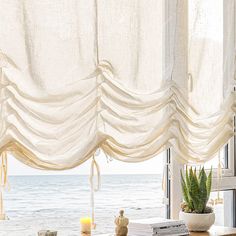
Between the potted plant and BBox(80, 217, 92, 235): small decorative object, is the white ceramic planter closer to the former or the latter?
the potted plant

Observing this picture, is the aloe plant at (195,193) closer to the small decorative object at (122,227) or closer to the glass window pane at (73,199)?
the glass window pane at (73,199)

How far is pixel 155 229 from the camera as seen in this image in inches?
105

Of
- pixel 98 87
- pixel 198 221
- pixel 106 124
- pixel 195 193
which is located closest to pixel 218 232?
pixel 198 221

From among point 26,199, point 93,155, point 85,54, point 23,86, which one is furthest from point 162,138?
point 26,199

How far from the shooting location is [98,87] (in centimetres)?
261

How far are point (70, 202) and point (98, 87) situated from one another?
1.15 m

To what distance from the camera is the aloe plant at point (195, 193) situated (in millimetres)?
2951

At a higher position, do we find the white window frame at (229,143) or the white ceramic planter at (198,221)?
the white window frame at (229,143)

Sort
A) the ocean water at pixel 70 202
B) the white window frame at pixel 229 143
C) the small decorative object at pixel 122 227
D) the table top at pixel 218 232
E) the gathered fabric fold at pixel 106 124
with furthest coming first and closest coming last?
the ocean water at pixel 70 202 → the white window frame at pixel 229 143 → the table top at pixel 218 232 → the small decorative object at pixel 122 227 → the gathered fabric fold at pixel 106 124

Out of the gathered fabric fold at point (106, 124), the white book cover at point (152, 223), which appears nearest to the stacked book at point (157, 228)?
the white book cover at point (152, 223)

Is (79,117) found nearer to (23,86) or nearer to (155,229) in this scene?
(23,86)

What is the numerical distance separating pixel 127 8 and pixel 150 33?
177 millimetres

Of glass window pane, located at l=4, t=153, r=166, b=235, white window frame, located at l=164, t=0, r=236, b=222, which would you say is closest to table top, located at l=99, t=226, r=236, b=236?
white window frame, located at l=164, t=0, r=236, b=222

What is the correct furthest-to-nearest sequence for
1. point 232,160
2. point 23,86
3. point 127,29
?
point 232,160
point 127,29
point 23,86
